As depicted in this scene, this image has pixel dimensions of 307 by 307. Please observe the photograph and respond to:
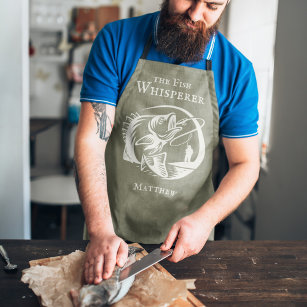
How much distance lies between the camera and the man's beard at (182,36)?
126 cm

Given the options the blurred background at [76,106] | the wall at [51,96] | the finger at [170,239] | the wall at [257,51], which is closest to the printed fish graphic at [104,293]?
the finger at [170,239]

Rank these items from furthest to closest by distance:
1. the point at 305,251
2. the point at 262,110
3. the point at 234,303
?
the point at 262,110 < the point at 305,251 < the point at 234,303

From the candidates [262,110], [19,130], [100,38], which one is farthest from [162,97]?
[262,110]

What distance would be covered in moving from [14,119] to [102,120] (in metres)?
0.92

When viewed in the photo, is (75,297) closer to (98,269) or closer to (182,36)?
(98,269)

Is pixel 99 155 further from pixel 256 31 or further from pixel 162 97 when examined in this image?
pixel 256 31

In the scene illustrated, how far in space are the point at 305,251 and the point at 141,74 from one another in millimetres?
778

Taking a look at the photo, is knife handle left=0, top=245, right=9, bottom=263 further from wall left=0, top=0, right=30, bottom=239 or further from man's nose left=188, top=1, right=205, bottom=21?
wall left=0, top=0, right=30, bottom=239

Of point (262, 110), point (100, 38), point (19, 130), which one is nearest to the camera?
point (100, 38)

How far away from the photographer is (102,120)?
1.26 meters

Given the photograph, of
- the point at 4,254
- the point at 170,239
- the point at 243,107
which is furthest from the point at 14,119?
the point at 170,239

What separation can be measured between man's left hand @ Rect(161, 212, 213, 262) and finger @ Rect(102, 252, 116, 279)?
139mm

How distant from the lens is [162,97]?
4.35 ft

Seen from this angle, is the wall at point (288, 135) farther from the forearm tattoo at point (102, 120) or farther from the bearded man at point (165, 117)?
the forearm tattoo at point (102, 120)
